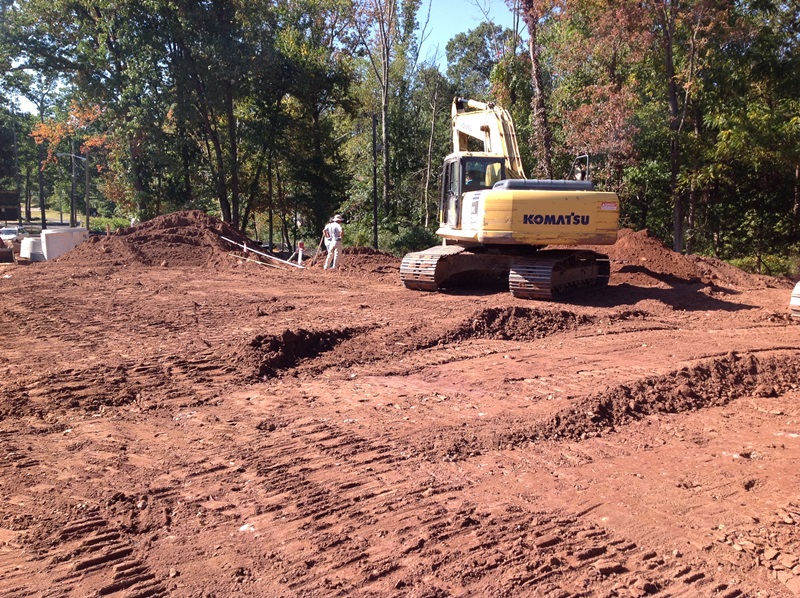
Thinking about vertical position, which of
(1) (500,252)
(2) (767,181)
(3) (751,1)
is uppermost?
(3) (751,1)

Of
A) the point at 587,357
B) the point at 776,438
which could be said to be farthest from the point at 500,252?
the point at 776,438

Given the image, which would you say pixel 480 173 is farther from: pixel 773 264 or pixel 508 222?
pixel 773 264

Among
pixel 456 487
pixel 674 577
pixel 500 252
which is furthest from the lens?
pixel 500 252

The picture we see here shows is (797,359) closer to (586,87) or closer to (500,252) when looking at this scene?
(500,252)

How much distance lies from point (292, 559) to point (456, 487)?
1424mm

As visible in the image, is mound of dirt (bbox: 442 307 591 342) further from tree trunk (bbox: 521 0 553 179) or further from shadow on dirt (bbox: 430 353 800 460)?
tree trunk (bbox: 521 0 553 179)

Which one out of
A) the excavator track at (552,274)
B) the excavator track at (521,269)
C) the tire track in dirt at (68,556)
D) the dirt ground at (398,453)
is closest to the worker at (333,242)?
the excavator track at (521,269)

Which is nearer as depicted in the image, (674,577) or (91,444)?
(674,577)

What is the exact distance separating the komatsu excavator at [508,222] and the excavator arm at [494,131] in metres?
0.02

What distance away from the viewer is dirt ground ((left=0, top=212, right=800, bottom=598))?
3.87 meters

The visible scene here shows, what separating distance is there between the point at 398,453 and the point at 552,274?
7.95 metres

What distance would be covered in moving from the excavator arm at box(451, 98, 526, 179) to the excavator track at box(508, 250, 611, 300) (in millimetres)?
1796

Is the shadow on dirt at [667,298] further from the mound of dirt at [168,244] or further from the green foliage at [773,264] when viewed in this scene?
the mound of dirt at [168,244]

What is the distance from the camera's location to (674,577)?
12.5ft
